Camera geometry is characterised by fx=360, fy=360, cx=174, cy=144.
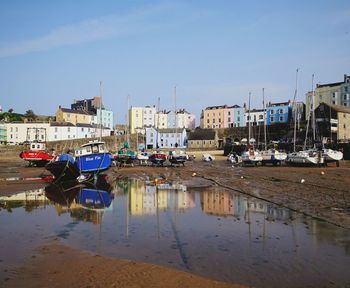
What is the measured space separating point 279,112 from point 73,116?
6671 centimetres

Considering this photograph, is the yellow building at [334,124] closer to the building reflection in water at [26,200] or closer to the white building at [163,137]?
the white building at [163,137]

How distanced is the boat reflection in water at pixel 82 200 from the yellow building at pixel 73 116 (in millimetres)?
95558

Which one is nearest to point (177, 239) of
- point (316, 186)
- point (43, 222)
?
point (43, 222)

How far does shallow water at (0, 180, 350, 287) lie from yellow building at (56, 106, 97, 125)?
104 metres

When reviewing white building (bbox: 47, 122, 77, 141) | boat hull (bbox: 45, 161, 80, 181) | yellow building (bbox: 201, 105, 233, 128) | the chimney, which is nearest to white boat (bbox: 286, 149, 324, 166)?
boat hull (bbox: 45, 161, 80, 181)

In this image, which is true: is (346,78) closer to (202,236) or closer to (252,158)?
(252,158)

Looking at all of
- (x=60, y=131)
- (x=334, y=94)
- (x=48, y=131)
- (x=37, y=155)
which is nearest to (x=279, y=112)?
(x=334, y=94)

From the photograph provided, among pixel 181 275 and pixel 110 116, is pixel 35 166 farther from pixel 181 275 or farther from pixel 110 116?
pixel 110 116

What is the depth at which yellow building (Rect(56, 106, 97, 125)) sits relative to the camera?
387 feet

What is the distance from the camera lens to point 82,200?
64.7ft

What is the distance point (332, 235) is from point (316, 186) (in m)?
13.0

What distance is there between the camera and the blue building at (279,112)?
4040 inches

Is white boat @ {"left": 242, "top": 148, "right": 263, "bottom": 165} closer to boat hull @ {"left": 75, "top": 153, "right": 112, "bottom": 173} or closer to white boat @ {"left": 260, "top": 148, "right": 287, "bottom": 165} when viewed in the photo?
white boat @ {"left": 260, "top": 148, "right": 287, "bottom": 165}

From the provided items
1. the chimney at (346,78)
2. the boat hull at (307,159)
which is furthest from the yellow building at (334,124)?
the chimney at (346,78)
